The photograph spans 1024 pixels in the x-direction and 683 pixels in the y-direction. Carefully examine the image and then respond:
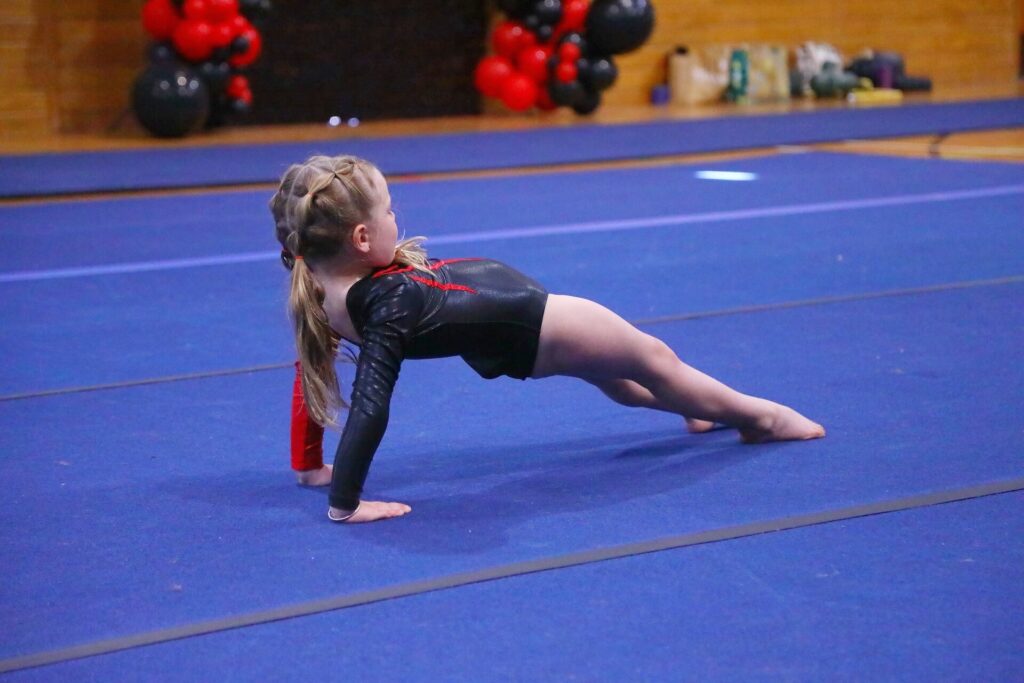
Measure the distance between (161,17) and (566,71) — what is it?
3.16 meters

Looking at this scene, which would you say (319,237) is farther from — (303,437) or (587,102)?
(587,102)

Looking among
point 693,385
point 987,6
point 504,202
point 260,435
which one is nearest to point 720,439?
point 693,385

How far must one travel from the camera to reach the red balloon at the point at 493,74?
10.5m

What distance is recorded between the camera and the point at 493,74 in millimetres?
10523

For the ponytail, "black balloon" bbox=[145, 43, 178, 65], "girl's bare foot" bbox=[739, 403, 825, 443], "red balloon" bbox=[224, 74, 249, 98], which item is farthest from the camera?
"red balloon" bbox=[224, 74, 249, 98]

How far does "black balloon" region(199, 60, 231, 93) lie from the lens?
29.2 feet

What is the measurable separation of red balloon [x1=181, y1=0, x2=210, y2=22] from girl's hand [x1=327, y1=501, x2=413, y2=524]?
7087 millimetres

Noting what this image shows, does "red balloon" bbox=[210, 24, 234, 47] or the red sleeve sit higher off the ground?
"red balloon" bbox=[210, 24, 234, 47]

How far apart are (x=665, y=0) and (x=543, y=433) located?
10.4m

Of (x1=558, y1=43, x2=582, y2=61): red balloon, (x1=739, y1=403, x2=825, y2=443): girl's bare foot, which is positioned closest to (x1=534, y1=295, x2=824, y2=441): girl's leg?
(x1=739, y1=403, x2=825, y2=443): girl's bare foot

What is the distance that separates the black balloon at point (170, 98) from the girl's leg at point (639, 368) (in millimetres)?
6958

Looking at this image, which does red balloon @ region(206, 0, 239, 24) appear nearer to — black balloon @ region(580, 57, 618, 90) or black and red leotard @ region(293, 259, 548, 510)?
black balloon @ region(580, 57, 618, 90)

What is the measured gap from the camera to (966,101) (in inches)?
437

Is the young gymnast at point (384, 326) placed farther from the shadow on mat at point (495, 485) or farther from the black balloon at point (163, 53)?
the black balloon at point (163, 53)
